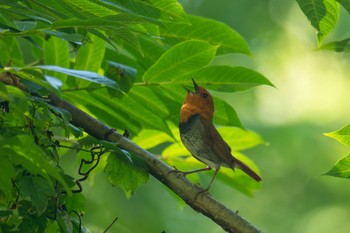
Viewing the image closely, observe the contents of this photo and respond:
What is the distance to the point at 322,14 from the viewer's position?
7.97 feet

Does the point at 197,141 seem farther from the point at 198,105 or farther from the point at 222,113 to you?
the point at 222,113

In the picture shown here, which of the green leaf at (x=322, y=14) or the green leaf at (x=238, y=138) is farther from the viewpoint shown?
the green leaf at (x=238, y=138)

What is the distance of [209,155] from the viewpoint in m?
3.46

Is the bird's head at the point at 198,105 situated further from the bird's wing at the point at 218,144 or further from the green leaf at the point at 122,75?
the green leaf at the point at 122,75

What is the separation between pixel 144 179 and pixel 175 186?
3.7 inches

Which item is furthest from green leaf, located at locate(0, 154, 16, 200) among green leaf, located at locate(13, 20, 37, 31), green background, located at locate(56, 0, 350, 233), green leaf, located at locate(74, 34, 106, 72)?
green background, located at locate(56, 0, 350, 233)

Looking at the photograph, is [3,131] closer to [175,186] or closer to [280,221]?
[175,186]

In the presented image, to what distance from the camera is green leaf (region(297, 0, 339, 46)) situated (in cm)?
240

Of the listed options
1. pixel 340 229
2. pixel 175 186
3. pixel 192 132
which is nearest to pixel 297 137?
pixel 340 229

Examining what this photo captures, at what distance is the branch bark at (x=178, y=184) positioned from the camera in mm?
2376

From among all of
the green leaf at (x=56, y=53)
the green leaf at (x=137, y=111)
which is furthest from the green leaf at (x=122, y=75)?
the green leaf at (x=56, y=53)

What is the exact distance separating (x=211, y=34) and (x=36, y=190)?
142 centimetres

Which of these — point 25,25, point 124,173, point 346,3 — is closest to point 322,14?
point 346,3

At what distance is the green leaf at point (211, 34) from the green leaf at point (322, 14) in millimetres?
707
